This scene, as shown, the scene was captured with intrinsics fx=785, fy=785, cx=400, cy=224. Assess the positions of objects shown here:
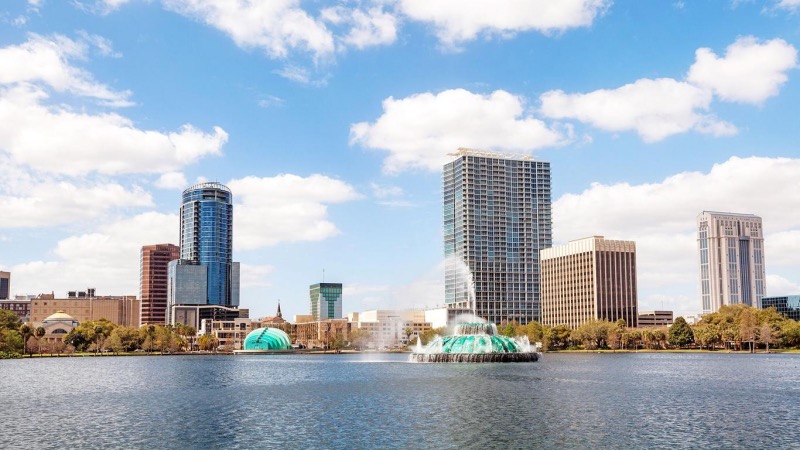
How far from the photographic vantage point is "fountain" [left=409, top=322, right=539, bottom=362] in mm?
175125

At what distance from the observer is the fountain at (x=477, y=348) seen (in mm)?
175125

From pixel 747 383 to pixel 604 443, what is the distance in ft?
218

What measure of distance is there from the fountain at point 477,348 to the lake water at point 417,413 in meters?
43.0

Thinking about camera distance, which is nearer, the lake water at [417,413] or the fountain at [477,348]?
the lake water at [417,413]

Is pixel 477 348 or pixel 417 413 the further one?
pixel 477 348

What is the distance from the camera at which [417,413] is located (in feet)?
260

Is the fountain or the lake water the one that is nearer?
the lake water

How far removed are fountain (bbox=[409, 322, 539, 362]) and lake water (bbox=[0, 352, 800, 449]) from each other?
141 ft

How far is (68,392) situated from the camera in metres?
112

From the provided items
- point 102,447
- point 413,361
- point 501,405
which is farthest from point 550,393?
point 413,361

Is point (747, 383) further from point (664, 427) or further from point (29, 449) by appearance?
point (29, 449)

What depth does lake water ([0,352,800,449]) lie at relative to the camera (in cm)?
6300

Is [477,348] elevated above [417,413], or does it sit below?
above

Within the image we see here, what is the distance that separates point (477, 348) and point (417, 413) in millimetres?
98130
